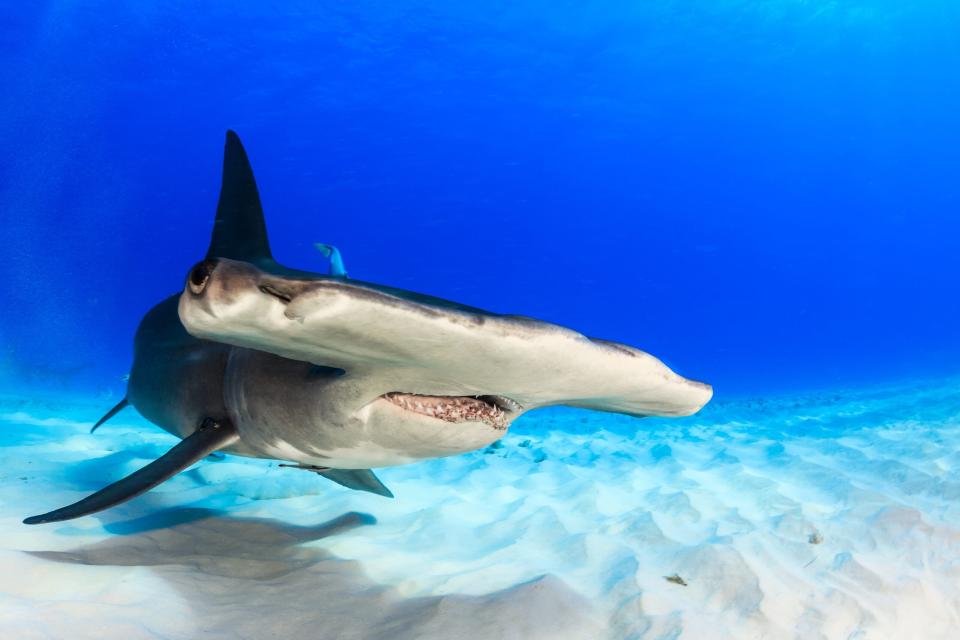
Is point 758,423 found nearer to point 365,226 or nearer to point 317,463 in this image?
point 317,463

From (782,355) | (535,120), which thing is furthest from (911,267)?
(535,120)

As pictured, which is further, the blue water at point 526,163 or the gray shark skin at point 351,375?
the blue water at point 526,163

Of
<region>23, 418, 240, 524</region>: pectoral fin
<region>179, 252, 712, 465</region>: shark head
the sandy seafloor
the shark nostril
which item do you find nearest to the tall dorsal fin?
<region>23, 418, 240, 524</region>: pectoral fin

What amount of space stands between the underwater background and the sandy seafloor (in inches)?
0.9

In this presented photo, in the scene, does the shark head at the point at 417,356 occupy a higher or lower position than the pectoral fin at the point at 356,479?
higher

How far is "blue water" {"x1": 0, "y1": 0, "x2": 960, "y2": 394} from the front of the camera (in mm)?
37469

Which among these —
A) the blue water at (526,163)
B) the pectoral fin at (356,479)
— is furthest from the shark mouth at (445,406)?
the blue water at (526,163)

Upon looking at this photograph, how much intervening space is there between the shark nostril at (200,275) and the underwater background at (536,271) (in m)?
1.19

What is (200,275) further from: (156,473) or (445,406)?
(156,473)

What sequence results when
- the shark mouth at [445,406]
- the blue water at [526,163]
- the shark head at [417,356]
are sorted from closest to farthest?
the shark head at [417,356] → the shark mouth at [445,406] → the blue water at [526,163]

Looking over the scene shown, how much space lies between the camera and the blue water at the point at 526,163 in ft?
123

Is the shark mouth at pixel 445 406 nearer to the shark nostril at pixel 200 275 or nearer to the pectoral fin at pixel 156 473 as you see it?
the shark nostril at pixel 200 275

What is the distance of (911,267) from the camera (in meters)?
127

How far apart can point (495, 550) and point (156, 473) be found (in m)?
1.89
